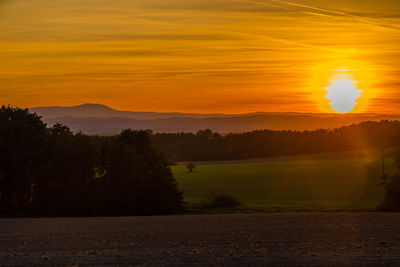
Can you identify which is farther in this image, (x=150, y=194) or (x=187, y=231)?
(x=150, y=194)

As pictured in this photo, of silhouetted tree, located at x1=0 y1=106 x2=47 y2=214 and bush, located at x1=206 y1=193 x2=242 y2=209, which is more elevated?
silhouetted tree, located at x1=0 y1=106 x2=47 y2=214

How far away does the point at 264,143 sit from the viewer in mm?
121688

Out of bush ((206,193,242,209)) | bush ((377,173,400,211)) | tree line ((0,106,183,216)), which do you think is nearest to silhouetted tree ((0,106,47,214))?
tree line ((0,106,183,216))

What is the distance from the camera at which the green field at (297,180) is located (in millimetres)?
61812

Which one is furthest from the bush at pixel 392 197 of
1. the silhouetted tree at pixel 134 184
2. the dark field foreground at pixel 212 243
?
the dark field foreground at pixel 212 243

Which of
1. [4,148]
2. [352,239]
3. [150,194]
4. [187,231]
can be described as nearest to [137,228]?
[187,231]

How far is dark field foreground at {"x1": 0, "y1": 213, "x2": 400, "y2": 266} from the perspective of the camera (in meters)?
14.9

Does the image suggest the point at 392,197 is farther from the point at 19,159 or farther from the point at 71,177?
the point at 19,159

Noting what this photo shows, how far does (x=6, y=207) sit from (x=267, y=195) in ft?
108

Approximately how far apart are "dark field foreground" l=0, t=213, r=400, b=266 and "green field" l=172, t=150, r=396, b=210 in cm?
2781

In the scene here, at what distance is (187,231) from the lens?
2292 centimetres

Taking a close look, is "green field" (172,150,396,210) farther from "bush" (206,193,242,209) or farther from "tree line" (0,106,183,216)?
"tree line" (0,106,183,216)

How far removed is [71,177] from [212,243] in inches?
1027

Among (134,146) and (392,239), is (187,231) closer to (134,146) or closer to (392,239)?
(392,239)
